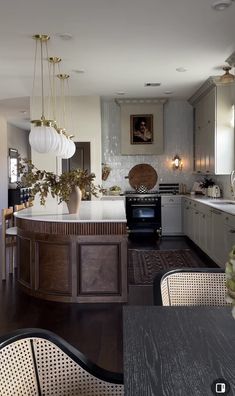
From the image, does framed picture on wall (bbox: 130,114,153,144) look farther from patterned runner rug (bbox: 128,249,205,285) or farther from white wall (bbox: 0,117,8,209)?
white wall (bbox: 0,117,8,209)

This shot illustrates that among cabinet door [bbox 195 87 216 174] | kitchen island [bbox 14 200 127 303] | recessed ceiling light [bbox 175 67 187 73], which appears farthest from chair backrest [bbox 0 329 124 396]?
cabinet door [bbox 195 87 216 174]

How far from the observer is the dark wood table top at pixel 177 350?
1.16 m

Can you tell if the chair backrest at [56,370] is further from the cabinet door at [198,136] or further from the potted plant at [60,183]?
the cabinet door at [198,136]

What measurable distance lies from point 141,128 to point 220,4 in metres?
5.21

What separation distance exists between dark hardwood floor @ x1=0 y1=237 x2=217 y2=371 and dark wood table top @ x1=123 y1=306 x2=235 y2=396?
4.61ft

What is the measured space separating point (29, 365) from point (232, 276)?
75cm

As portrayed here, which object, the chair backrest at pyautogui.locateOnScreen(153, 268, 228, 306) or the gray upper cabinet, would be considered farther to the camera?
the gray upper cabinet

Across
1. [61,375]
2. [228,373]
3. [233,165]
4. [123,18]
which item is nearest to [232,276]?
[228,373]

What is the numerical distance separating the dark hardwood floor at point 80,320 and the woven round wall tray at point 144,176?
4593 millimetres

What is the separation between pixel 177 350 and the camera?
1.39 metres

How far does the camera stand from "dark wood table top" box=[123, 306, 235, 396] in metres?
1.16

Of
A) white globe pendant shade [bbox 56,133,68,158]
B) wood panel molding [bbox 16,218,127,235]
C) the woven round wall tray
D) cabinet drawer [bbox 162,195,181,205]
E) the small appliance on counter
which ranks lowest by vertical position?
wood panel molding [bbox 16,218,127,235]

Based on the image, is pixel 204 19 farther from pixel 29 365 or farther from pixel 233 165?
pixel 29 365

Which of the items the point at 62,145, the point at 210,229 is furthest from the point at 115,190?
the point at 62,145
